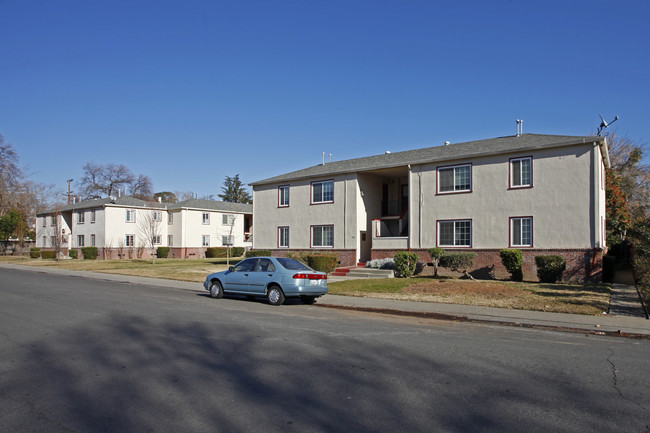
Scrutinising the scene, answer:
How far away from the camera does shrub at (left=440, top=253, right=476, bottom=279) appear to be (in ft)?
71.6

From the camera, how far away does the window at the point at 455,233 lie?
80.2 ft

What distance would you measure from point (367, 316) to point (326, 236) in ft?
57.4

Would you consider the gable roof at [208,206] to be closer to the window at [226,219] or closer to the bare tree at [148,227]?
the window at [226,219]

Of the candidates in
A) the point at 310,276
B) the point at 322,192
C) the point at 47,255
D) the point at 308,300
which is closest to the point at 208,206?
the point at 47,255

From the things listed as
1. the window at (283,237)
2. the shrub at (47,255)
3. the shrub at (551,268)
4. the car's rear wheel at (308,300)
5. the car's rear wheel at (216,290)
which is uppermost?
the window at (283,237)

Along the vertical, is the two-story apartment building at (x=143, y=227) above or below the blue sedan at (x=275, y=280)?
above

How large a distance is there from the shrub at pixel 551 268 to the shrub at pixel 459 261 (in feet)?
9.68

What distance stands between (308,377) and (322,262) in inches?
798

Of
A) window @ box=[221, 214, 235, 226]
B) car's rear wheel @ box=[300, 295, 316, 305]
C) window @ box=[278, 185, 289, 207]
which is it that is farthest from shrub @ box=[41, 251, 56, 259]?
car's rear wheel @ box=[300, 295, 316, 305]

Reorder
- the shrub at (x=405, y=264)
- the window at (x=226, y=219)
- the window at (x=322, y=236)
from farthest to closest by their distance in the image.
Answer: the window at (x=226, y=219), the window at (x=322, y=236), the shrub at (x=405, y=264)

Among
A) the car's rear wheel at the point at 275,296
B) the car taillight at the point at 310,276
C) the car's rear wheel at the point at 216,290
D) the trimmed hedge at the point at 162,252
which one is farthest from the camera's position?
the trimmed hedge at the point at 162,252

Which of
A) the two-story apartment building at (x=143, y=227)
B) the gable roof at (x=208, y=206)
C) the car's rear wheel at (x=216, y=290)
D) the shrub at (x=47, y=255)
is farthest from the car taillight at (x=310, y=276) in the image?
the shrub at (x=47, y=255)

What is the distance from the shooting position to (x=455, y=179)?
25.1m

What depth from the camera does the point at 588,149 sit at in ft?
69.1
